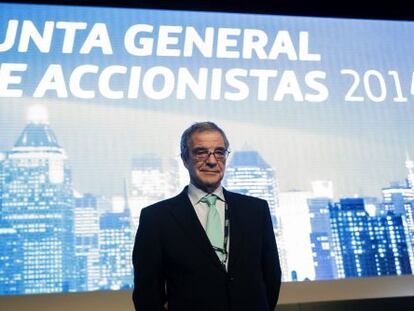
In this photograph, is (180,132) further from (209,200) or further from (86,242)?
(209,200)

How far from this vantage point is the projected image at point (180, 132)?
2.60 meters

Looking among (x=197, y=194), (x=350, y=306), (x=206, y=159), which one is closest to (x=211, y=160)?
(x=206, y=159)

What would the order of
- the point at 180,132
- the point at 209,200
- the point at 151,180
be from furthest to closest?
the point at 180,132 < the point at 151,180 < the point at 209,200

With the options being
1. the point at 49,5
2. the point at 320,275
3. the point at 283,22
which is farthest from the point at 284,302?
the point at 49,5

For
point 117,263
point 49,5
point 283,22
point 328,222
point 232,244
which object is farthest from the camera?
point 283,22

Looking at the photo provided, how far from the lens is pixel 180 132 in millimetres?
2807

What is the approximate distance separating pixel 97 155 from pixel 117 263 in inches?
25.0

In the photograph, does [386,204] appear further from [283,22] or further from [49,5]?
[49,5]

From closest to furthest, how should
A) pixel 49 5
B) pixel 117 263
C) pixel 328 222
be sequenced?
pixel 117 263
pixel 328 222
pixel 49 5

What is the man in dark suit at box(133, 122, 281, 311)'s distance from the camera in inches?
48.9

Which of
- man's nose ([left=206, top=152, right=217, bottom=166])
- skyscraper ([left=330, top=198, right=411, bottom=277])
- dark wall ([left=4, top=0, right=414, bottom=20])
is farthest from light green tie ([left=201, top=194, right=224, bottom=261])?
dark wall ([left=4, top=0, right=414, bottom=20])

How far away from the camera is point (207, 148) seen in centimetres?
135

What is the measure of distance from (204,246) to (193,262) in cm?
5

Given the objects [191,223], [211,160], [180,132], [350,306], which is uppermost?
[180,132]
